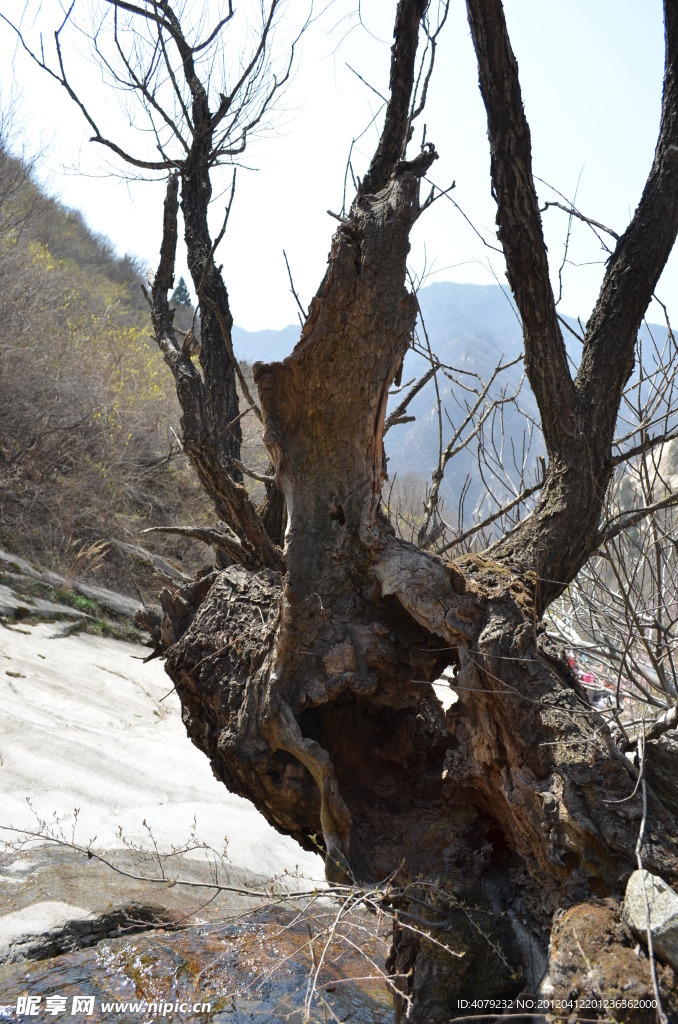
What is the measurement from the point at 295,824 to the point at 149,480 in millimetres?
8761

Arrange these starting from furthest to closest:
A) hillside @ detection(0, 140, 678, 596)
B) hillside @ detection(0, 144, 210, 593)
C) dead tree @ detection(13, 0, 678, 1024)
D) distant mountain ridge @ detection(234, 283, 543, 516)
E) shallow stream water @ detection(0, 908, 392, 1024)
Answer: distant mountain ridge @ detection(234, 283, 543, 516) < hillside @ detection(0, 144, 210, 593) < hillside @ detection(0, 140, 678, 596) < shallow stream water @ detection(0, 908, 392, 1024) < dead tree @ detection(13, 0, 678, 1024)

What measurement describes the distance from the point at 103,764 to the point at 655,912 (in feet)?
14.1

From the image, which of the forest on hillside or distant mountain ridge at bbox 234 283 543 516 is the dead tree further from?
distant mountain ridge at bbox 234 283 543 516

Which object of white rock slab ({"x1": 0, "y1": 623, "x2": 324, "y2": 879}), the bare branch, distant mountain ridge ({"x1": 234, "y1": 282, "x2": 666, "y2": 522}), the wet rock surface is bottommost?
white rock slab ({"x1": 0, "y1": 623, "x2": 324, "y2": 879})

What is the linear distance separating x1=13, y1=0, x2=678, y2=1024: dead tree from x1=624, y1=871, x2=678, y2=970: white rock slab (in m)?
0.27

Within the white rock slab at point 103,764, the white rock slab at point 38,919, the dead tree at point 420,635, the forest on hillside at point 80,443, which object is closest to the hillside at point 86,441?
the forest on hillside at point 80,443

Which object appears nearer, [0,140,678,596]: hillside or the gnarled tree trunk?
the gnarled tree trunk

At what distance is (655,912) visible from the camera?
6.15ft

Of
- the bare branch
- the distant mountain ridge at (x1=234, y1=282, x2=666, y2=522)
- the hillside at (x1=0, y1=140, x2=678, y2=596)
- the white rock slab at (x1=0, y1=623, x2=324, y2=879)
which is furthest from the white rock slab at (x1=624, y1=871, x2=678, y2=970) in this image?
the distant mountain ridge at (x1=234, y1=282, x2=666, y2=522)

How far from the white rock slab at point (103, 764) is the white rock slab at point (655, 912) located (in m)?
2.43

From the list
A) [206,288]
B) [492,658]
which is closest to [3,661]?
[206,288]

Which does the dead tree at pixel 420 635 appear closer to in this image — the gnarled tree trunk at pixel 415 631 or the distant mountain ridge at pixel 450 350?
the gnarled tree trunk at pixel 415 631

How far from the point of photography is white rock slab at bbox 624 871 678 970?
6.05ft

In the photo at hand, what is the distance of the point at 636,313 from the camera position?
276 centimetres
